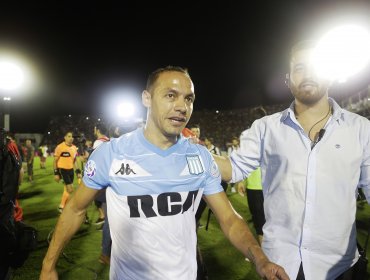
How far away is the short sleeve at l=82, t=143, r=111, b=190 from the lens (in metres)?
2.37

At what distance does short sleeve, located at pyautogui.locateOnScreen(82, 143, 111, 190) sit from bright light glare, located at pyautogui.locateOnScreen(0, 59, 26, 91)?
17.1ft

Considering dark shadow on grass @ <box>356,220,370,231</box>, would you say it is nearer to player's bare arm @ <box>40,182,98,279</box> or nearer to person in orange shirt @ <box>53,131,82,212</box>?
player's bare arm @ <box>40,182,98,279</box>

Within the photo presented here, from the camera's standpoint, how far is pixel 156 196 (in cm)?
232

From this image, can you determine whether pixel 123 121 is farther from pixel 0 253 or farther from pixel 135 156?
pixel 135 156

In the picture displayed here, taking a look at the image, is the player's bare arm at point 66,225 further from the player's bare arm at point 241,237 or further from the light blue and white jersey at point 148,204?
the player's bare arm at point 241,237

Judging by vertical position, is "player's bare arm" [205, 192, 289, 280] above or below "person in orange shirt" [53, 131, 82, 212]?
above

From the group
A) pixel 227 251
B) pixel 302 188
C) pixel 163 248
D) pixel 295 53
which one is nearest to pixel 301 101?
pixel 295 53

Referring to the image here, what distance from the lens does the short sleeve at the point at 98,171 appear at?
7.78 feet

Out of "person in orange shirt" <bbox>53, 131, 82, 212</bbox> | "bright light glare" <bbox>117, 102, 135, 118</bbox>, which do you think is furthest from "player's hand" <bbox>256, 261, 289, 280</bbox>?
"person in orange shirt" <bbox>53, 131, 82, 212</bbox>

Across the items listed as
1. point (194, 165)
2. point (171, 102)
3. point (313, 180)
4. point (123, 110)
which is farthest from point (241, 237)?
point (123, 110)

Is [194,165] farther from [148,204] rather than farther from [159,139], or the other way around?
[148,204]

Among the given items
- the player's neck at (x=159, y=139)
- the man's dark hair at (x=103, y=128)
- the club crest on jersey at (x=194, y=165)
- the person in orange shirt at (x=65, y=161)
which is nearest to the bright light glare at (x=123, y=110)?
the man's dark hair at (x=103, y=128)

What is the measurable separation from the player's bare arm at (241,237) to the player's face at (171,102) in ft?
2.06

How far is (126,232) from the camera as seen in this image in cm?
233
